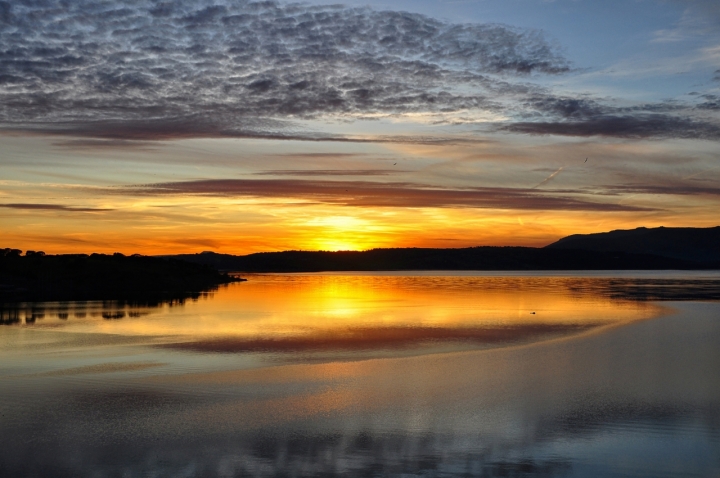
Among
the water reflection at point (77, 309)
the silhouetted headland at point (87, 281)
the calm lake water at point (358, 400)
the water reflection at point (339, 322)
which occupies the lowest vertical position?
the calm lake water at point (358, 400)

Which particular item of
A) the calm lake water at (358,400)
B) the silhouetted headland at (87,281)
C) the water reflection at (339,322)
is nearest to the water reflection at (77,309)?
the water reflection at (339,322)

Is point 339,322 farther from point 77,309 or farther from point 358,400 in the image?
point 358,400

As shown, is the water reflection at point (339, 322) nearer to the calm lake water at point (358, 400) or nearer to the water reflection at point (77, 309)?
the water reflection at point (77, 309)

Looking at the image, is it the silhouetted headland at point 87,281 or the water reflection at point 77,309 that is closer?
the water reflection at point 77,309

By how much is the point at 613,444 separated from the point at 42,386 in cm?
1272

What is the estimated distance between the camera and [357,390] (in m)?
15.9

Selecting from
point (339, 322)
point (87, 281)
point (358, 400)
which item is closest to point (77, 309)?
point (339, 322)

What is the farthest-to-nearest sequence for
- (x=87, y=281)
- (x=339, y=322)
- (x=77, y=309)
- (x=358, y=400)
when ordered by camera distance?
(x=87, y=281) < (x=77, y=309) < (x=339, y=322) < (x=358, y=400)

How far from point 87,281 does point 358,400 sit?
153 ft

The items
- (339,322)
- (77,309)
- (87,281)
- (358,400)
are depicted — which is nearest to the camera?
(358,400)

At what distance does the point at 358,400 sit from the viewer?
1486cm

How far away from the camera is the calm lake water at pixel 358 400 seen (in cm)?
1062

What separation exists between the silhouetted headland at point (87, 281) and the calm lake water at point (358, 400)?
20778mm

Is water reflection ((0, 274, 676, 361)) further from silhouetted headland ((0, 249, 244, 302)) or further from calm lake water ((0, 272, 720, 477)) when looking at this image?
silhouetted headland ((0, 249, 244, 302))
